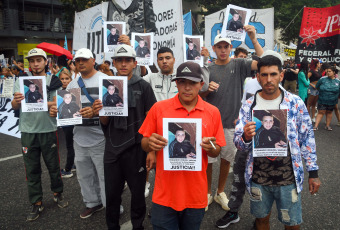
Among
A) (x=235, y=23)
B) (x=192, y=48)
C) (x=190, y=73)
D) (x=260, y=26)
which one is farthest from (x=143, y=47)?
(x=260, y=26)

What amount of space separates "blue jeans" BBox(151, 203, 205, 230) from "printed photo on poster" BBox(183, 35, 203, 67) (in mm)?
2428

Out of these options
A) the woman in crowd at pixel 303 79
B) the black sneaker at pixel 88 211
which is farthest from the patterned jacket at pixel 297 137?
the woman in crowd at pixel 303 79

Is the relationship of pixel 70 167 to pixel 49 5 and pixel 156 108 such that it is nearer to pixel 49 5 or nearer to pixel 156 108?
pixel 156 108

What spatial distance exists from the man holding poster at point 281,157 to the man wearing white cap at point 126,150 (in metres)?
1.10

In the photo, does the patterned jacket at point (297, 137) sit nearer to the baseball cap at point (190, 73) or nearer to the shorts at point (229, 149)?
the baseball cap at point (190, 73)

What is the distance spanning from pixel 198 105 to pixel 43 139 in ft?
7.61

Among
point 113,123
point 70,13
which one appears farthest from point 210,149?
point 70,13

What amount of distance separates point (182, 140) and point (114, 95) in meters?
1.03

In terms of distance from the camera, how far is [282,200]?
2.20 metres

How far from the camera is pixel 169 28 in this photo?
4.64 metres

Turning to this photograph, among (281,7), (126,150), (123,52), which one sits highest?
(281,7)

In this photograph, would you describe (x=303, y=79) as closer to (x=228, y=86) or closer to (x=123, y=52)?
(x=228, y=86)

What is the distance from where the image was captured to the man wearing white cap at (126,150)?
2.74 m

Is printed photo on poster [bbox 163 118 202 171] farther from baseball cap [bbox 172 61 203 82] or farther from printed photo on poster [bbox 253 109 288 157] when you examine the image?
printed photo on poster [bbox 253 109 288 157]
